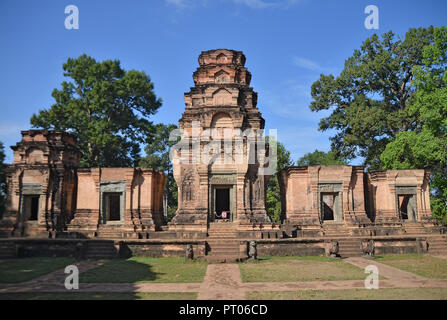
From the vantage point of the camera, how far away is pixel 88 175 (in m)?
21.2

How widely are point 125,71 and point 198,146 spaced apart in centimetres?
2065

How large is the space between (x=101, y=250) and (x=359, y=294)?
1204 cm

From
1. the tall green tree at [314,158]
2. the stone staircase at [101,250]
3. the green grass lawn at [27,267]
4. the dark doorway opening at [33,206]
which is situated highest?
the tall green tree at [314,158]

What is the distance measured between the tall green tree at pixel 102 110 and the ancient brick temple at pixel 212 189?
32.1ft

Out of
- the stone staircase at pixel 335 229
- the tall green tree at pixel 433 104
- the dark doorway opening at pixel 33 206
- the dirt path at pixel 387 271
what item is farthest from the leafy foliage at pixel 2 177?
the tall green tree at pixel 433 104

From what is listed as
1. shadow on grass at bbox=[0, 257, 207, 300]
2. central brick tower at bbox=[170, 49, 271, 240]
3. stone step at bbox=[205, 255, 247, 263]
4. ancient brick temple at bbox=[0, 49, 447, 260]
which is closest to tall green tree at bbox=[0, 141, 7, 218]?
ancient brick temple at bbox=[0, 49, 447, 260]

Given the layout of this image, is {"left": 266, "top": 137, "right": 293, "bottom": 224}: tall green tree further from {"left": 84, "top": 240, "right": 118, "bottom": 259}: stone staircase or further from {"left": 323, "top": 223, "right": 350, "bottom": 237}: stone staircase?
{"left": 84, "top": 240, "right": 118, "bottom": 259}: stone staircase

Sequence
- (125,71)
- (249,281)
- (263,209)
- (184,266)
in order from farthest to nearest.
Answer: (125,71), (263,209), (184,266), (249,281)

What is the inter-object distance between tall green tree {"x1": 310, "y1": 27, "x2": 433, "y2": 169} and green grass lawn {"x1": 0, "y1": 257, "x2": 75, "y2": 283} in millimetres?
24550

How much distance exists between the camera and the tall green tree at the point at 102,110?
31.4m

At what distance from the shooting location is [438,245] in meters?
16.9

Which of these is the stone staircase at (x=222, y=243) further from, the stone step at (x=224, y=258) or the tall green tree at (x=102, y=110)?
the tall green tree at (x=102, y=110)
